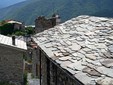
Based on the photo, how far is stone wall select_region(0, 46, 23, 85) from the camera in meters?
24.1

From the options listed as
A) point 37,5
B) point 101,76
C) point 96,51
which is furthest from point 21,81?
point 37,5

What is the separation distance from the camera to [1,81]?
24.2 metres

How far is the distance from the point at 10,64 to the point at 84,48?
14420 mm

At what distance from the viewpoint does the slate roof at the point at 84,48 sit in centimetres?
826

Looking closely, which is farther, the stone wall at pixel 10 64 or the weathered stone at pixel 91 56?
the stone wall at pixel 10 64

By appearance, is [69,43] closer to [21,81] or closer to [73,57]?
[73,57]

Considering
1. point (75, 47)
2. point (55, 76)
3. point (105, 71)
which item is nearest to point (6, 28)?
point (55, 76)

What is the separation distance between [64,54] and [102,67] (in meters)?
2.15

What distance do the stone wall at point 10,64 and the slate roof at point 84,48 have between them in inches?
378

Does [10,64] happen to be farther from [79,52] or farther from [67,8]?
[67,8]

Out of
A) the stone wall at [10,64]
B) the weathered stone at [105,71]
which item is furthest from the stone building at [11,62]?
the weathered stone at [105,71]

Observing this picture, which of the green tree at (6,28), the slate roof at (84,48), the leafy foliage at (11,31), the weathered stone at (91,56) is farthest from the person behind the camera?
the leafy foliage at (11,31)

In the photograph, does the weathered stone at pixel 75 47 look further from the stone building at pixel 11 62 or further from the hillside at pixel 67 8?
the hillside at pixel 67 8

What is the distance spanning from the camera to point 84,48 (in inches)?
411
